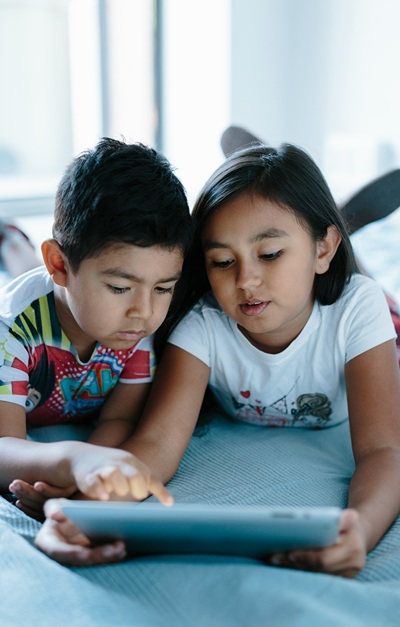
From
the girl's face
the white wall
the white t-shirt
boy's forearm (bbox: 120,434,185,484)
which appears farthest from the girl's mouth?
the white wall

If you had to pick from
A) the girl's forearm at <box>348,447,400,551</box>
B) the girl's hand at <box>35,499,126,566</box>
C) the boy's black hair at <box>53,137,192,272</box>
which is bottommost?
the girl's forearm at <box>348,447,400,551</box>

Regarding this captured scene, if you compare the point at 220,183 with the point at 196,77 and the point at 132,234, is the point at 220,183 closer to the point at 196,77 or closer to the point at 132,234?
the point at 132,234

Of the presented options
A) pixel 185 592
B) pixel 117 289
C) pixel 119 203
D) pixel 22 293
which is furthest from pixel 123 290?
pixel 185 592

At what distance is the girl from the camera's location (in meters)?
0.99

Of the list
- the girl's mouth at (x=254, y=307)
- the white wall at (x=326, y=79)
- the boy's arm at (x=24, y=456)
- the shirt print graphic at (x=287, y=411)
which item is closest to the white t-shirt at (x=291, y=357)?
the shirt print graphic at (x=287, y=411)

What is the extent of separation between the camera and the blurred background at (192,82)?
113 inches

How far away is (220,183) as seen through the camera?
105 centimetres

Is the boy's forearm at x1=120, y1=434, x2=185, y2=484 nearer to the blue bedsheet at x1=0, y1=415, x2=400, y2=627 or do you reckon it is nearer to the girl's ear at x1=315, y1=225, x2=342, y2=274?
Answer: the blue bedsheet at x1=0, y1=415, x2=400, y2=627

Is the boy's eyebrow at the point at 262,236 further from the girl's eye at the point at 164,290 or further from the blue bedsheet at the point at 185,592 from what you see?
the blue bedsheet at the point at 185,592

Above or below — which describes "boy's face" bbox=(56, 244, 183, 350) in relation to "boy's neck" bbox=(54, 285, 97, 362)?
above

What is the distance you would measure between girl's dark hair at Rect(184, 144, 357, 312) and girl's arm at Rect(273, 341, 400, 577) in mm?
144

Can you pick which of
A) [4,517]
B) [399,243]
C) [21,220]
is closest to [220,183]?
[4,517]

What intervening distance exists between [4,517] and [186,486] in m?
0.25

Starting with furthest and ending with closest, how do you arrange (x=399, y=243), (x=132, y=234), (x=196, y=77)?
(x=196, y=77) < (x=399, y=243) < (x=132, y=234)
